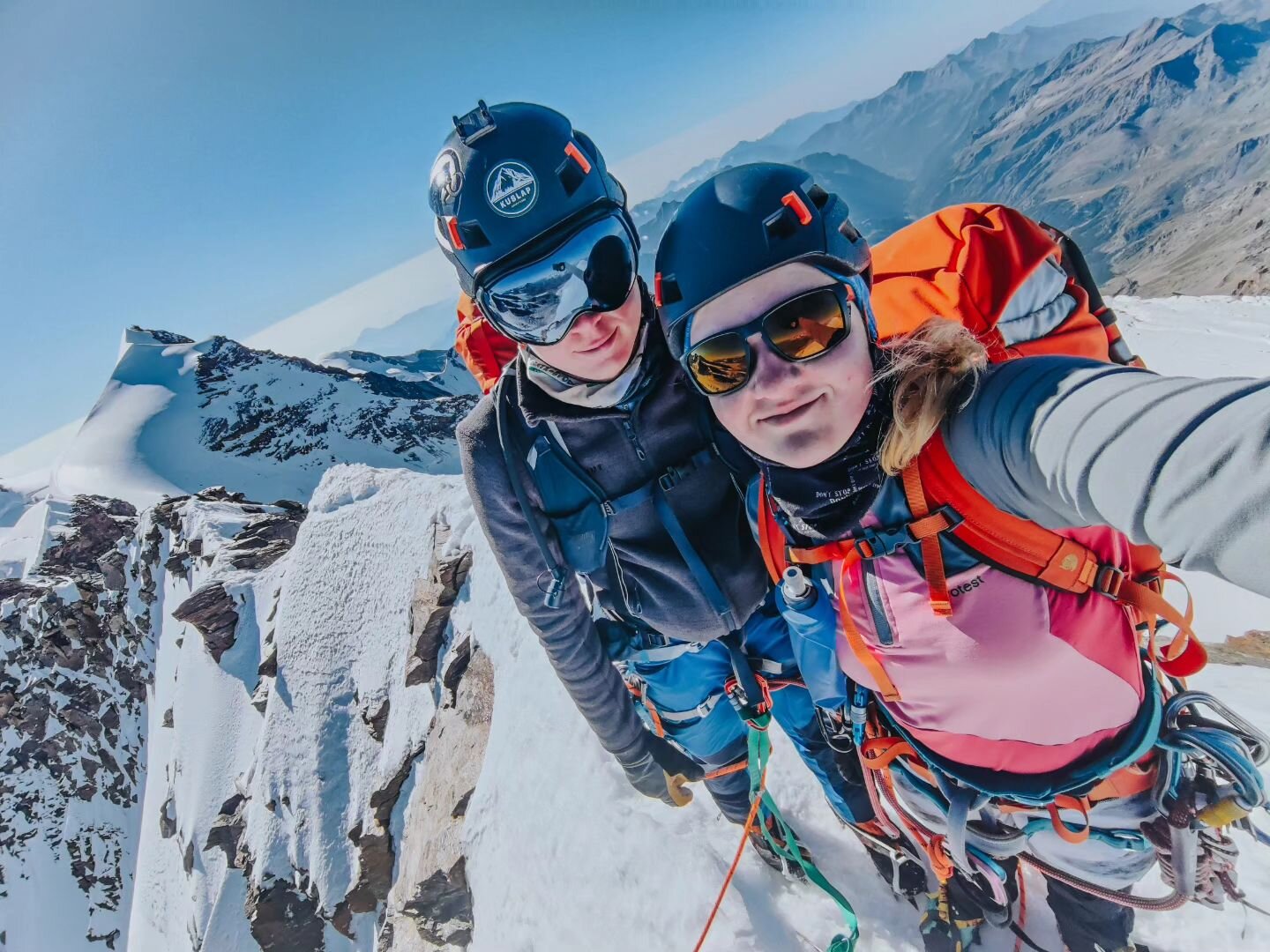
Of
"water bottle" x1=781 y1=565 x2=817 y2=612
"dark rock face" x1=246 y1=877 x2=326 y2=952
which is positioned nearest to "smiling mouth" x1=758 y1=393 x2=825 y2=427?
"water bottle" x1=781 y1=565 x2=817 y2=612

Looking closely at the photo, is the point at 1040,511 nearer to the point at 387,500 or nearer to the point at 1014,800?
the point at 1014,800

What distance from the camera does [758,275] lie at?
2008 millimetres

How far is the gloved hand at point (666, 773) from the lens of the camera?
4.14m

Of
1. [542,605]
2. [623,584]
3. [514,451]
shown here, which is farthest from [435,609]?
[514,451]

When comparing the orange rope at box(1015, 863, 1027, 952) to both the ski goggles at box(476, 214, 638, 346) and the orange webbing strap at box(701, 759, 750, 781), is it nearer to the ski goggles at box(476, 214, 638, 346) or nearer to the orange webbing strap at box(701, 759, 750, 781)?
the orange webbing strap at box(701, 759, 750, 781)

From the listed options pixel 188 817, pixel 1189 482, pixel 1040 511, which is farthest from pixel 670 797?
pixel 188 817

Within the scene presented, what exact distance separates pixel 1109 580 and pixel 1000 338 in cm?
80

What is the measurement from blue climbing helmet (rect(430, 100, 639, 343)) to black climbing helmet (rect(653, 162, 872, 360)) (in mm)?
705

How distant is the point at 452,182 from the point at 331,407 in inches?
3224

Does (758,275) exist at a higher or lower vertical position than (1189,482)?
higher

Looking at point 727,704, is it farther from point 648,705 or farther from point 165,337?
point 165,337

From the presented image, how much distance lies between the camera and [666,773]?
4.26 meters

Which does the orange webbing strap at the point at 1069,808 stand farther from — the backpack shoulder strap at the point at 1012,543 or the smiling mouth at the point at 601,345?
the smiling mouth at the point at 601,345

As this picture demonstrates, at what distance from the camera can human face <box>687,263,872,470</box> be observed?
185 cm
